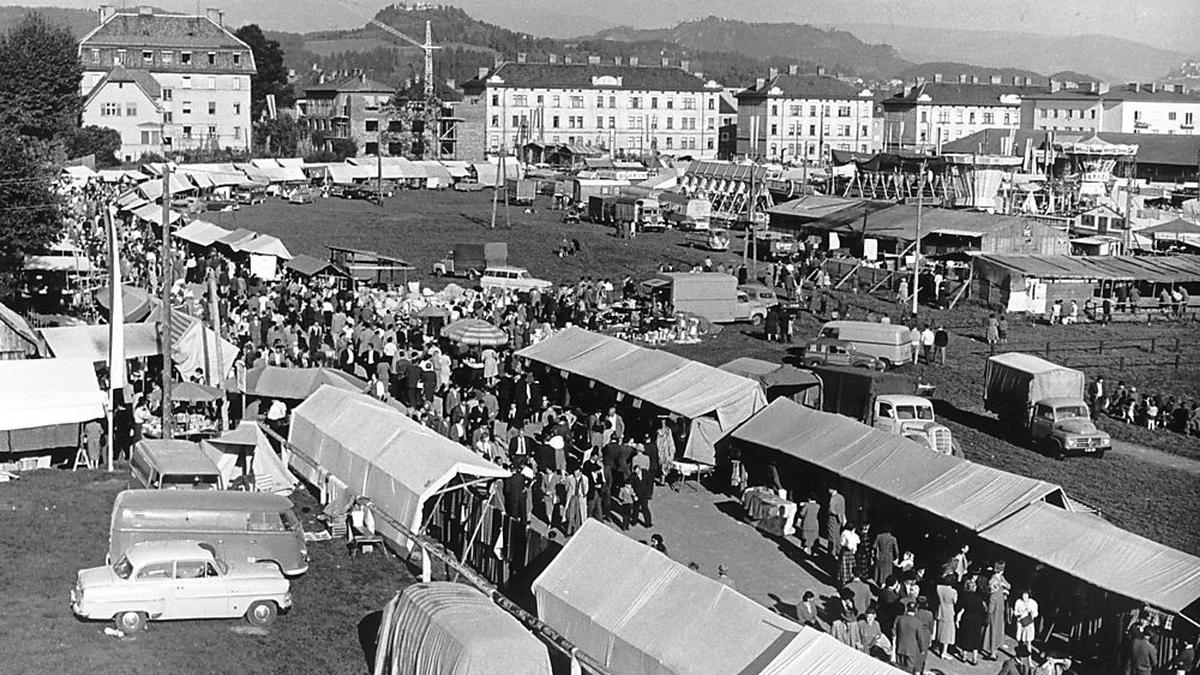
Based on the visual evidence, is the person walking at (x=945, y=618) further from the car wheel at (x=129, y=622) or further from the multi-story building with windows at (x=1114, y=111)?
the multi-story building with windows at (x=1114, y=111)

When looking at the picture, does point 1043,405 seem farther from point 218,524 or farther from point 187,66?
point 187,66

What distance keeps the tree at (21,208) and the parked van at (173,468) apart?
19361 millimetres

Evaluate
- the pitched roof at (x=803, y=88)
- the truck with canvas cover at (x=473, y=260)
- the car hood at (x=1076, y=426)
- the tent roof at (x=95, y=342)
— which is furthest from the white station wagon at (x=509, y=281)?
the pitched roof at (x=803, y=88)

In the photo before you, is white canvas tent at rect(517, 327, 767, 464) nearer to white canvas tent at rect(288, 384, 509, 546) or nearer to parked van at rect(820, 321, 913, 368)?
white canvas tent at rect(288, 384, 509, 546)

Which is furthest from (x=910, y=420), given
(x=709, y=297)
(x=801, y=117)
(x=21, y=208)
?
(x=801, y=117)

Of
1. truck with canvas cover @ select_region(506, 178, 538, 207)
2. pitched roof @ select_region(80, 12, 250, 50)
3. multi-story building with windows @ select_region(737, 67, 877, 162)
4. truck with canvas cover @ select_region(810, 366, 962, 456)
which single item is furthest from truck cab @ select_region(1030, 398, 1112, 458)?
multi-story building with windows @ select_region(737, 67, 877, 162)

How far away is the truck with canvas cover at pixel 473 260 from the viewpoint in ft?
159

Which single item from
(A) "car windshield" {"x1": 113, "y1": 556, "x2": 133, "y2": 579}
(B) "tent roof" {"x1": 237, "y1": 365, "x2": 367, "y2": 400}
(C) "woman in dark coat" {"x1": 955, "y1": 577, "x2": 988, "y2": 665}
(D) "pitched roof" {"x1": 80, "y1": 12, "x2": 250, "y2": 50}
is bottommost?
(C) "woman in dark coat" {"x1": 955, "y1": 577, "x2": 988, "y2": 665}

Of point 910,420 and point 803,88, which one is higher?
point 803,88

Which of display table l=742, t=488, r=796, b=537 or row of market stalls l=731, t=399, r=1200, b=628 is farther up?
row of market stalls l=731, t=399, r=1200, b=628

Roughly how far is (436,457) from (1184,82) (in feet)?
451

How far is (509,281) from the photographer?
44.6 m

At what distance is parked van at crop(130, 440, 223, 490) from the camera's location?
63.7 feet

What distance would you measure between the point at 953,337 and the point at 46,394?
23632mm
